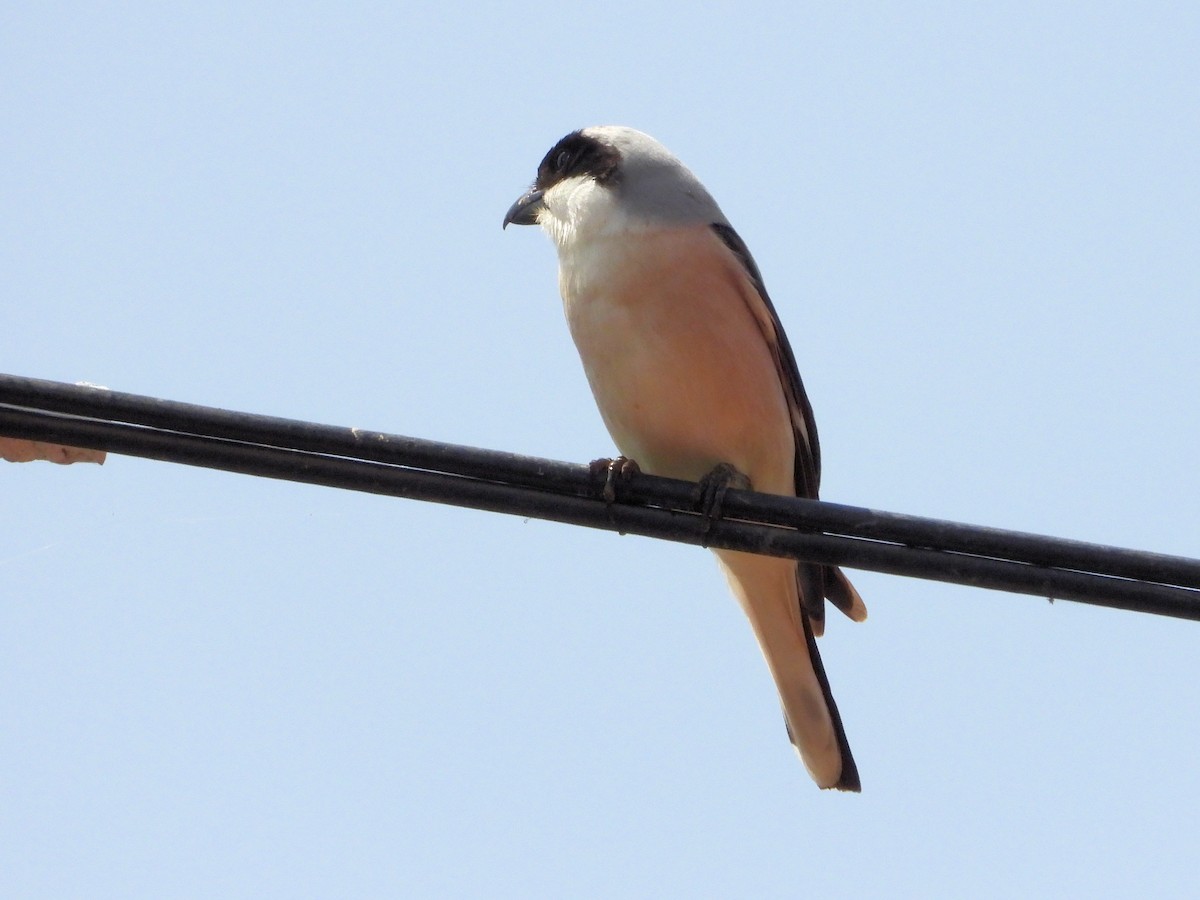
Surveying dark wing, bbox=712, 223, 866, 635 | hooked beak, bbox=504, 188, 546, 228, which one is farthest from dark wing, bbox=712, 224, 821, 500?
hooked beak, bbox=504, 188, 546, 228

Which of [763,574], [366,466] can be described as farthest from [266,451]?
[763,574]

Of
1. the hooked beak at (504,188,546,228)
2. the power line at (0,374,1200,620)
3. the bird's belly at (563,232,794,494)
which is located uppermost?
the hooked beak at (504,188,546,228)

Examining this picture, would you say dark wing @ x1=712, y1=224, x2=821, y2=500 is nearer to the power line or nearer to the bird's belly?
A: the bird's belly

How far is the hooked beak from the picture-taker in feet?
19.6

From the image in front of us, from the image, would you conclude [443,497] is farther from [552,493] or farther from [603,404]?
[603,404]

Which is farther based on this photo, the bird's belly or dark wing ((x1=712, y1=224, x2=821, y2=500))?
dark wing ((x1=712, y1=224, x2=821, y2=500))

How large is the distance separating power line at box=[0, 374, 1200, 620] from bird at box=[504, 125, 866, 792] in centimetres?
152

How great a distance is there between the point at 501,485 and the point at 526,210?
2.89 m

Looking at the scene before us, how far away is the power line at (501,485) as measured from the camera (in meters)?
3.08

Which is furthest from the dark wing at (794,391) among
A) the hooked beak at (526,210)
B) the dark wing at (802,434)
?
the hooked beak at (526,210)

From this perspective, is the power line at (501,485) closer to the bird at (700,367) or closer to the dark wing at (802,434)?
the bird at (700,367)

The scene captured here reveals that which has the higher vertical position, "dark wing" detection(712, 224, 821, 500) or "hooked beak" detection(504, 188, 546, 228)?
"hooked beak" detection(504, 188, 546, 228)

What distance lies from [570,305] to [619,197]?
54cm

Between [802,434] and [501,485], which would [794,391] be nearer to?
[802,434]
